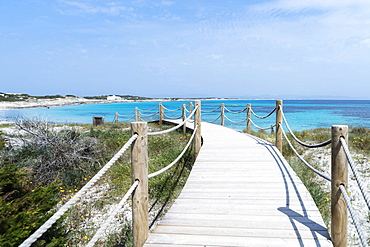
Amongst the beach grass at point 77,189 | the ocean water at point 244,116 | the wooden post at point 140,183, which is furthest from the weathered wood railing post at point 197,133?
the wooden post at point 140,183

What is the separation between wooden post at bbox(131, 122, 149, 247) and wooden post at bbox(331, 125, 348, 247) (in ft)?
6.26

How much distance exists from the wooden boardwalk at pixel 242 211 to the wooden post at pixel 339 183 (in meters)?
0.13

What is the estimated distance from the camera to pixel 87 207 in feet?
17.1

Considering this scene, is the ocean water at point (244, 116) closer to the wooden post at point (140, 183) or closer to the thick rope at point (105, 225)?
the wooden post at point (140, 183)

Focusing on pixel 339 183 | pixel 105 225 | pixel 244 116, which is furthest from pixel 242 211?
pixel 244 116

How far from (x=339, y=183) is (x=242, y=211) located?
1275 mm

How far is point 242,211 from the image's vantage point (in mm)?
3709

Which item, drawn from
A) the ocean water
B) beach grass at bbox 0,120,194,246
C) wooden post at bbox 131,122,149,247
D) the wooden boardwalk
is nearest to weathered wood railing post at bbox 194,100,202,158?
beach grass at bbox 0,120,194,246

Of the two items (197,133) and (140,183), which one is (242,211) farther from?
(197,133)

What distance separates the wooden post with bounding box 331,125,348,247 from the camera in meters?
2.83

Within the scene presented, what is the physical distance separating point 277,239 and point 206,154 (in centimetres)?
408

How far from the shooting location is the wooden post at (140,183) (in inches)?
115

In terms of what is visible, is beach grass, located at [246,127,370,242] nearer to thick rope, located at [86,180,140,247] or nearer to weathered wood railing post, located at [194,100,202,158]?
weathered wood railing post, located at [194,100,202,158]

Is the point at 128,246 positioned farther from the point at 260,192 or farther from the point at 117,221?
the point at 260,192
